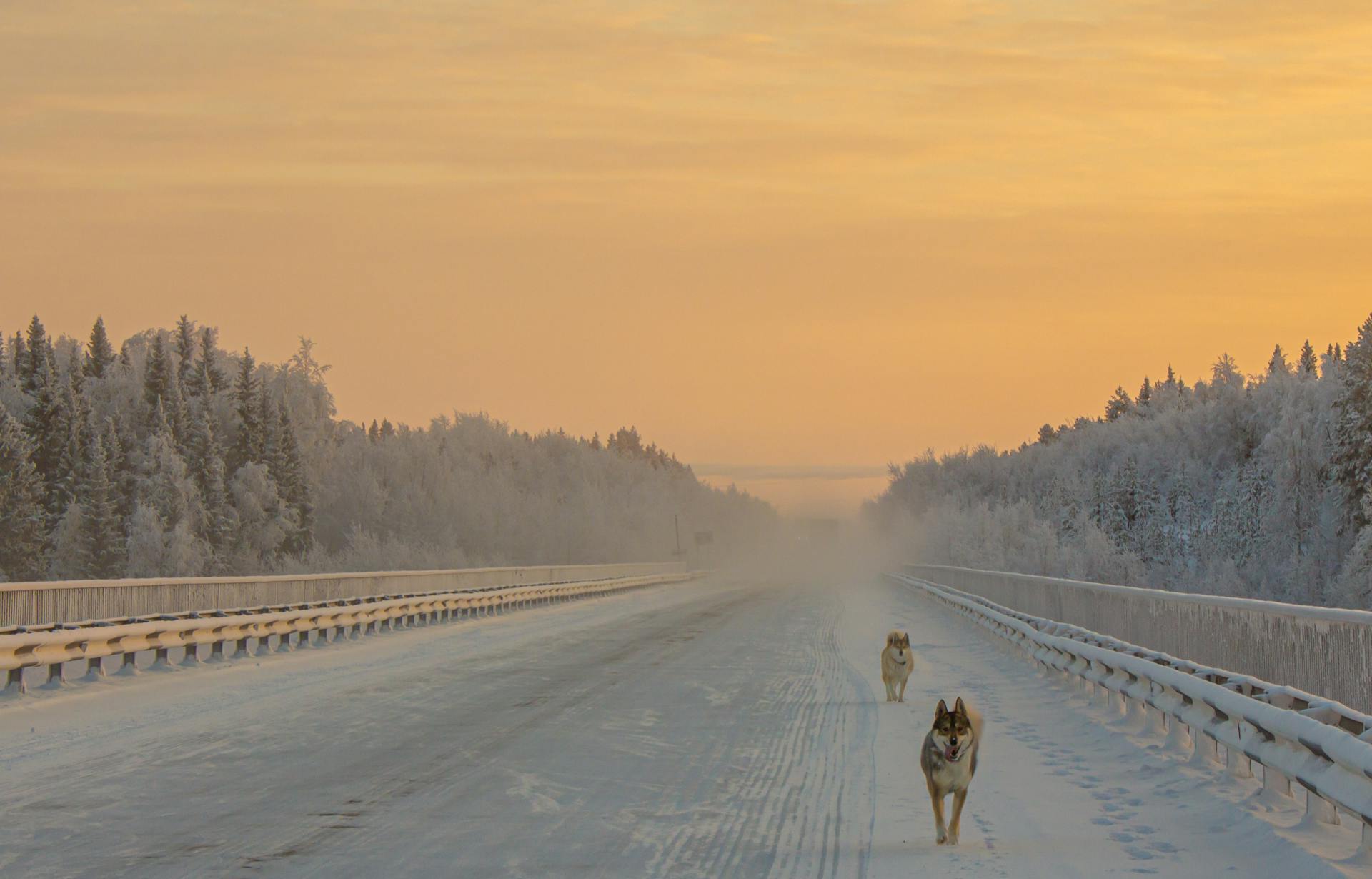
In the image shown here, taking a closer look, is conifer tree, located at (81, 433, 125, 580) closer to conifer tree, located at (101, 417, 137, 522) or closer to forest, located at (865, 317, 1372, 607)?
conifer tree, located at (101, 417, 137, 522)

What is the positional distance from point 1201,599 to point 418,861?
28.1ft

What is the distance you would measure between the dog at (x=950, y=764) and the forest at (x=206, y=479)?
56613 millimetres

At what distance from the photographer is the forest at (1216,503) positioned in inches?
2682

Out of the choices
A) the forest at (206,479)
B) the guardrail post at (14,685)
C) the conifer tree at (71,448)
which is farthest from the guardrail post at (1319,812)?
the conifer tree at (71,448)

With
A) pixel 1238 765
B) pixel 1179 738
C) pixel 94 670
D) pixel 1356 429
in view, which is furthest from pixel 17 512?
pixel 1238 765

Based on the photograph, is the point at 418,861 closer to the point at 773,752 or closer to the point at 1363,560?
the point at 773,752

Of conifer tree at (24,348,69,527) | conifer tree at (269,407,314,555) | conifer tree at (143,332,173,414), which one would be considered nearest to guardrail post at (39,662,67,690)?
conifer tree at (24,348,69,527)

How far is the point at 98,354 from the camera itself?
101062 mm

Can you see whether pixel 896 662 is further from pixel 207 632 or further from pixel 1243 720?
pixel 207 632

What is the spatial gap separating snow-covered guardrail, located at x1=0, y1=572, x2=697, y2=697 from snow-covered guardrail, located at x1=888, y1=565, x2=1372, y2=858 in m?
12.7

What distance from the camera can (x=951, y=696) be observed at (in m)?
Answer: 18.0

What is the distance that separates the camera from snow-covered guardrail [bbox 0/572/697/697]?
59.1ft

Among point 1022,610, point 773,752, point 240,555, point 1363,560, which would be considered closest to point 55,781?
point 773,752

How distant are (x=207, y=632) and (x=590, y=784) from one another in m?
13.6
